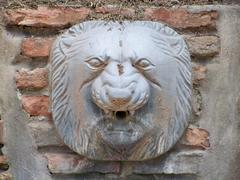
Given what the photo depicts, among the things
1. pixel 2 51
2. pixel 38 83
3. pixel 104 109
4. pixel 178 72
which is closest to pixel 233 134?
pixel 178 72

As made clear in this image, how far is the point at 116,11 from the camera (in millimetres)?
1707

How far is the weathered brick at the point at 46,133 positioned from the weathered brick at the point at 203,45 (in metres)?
0.45

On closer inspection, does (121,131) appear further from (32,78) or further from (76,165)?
(32,78)

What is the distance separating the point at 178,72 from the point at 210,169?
0.32 m

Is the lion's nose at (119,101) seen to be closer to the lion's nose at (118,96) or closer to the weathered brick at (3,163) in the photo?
the lion's nose at (118,96)

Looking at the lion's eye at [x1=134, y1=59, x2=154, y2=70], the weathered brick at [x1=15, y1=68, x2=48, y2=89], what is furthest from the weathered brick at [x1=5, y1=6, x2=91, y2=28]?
the lion's eye at [x1=134, y1=59, x2=154, y2=70]

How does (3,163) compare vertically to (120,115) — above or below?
below

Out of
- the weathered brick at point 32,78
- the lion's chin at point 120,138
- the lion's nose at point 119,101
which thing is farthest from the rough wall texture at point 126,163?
the lion's nose at point 119,101

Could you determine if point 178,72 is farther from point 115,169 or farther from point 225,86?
point 115,169

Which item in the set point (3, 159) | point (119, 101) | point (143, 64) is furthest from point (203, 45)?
point (3, 159)

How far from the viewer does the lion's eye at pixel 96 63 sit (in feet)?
5.16

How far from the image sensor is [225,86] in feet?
5.68

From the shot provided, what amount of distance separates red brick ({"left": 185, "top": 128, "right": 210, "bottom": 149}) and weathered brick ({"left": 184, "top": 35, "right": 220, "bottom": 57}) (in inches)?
8.4

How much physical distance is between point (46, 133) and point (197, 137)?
428 mm
